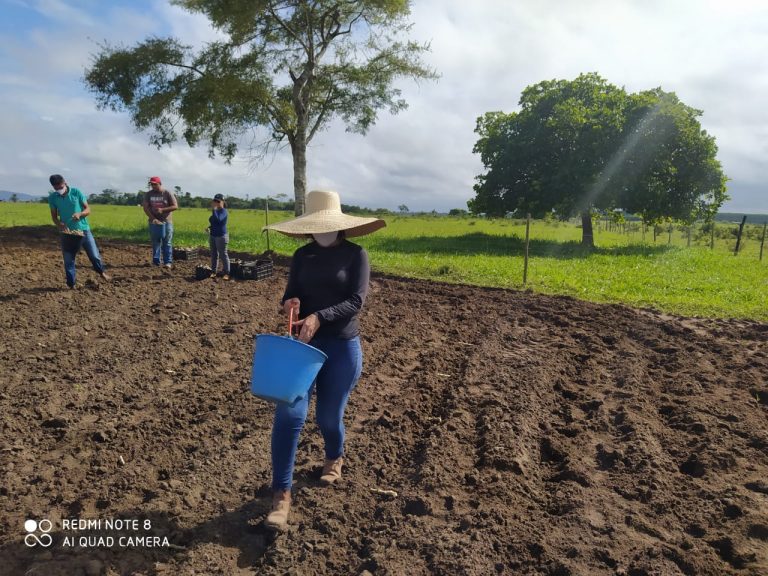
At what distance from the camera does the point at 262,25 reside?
61.9ft

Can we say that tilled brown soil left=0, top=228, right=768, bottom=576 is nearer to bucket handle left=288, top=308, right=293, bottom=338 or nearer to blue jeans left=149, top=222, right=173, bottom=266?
bucket handle left=288, top=308, right=293, bottom=338

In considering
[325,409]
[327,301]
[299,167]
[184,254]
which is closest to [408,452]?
[325,409]

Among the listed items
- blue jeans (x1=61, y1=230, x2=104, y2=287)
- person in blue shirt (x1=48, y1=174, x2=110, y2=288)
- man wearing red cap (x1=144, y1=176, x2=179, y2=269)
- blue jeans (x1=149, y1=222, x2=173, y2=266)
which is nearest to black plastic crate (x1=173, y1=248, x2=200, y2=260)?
blue jeans (x1=149, y1=222, x2=173, y2=266)

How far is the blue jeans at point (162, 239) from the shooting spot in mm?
10773

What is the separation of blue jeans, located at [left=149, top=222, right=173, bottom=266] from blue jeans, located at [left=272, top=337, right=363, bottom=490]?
28.5 feet

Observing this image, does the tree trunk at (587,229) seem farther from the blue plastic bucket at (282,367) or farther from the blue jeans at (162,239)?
the blue plastic bucket at (282,367)

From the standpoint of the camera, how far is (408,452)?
4086 mm

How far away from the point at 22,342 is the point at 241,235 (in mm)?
14169

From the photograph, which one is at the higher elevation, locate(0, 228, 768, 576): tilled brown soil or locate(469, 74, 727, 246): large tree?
locate(469, 74, 727, 246): large tree

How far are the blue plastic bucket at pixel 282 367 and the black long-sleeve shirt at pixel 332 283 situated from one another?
0.35 m

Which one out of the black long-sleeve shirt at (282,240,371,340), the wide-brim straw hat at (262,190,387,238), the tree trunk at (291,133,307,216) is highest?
the tree trunk at (291,133,307,216)

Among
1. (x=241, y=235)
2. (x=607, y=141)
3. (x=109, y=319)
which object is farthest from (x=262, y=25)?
(x=109, y=319)

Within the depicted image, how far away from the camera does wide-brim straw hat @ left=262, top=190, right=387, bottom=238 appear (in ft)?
10.3

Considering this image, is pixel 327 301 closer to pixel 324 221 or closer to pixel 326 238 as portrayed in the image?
pixel 326 238
